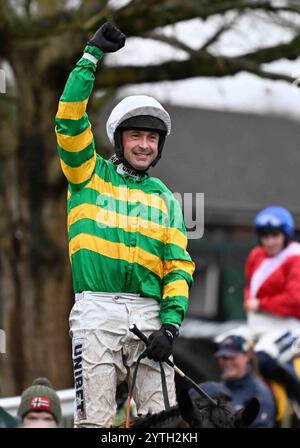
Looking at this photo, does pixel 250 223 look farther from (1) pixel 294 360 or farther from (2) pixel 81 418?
(2) pixel 81 418

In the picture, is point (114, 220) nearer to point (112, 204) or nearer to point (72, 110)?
point (112, 204)

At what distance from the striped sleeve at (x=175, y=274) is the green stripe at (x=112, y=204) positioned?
0.34ft

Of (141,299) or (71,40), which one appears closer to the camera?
(141,299)

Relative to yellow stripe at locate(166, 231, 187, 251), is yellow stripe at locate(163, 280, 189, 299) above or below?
below

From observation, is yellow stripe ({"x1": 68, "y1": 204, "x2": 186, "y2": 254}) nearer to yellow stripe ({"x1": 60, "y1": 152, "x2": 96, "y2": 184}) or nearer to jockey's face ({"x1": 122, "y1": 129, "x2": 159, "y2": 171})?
yellow stripe ({"x1": 60, "y1": 152, "x2": 96, "y2": 184})

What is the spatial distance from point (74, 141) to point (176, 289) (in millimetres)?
783

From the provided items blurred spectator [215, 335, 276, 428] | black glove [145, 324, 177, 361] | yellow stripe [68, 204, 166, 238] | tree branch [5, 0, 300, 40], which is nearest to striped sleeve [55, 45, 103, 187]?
yellow stripe [68, 204, 166, 238]

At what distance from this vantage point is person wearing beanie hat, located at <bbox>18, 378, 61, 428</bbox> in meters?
5.47

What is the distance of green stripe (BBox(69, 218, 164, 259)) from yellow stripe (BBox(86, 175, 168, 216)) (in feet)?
0.50

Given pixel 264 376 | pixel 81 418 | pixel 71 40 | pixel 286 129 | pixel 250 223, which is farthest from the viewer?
pixel 286 129

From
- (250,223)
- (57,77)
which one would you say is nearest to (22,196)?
(57,77)

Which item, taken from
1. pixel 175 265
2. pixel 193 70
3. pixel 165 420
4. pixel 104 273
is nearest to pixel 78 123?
pixel 104 273

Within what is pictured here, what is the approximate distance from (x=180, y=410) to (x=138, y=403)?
0.62 metres

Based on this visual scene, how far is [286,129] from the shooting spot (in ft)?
96.5
